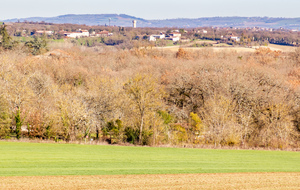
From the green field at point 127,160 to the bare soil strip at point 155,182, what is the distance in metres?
1.05

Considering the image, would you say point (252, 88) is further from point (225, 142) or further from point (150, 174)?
point (150, 174)

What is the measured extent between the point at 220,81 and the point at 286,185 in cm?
3417

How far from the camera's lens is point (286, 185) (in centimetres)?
2036

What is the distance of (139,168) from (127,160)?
300cm

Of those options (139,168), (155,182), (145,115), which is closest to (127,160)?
(139,168)

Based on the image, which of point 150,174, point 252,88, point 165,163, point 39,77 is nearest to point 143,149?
point 165,163

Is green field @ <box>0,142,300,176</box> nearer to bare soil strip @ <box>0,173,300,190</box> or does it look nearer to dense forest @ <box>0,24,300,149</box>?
bare soil strip @ <box>0,173,300,190</box>

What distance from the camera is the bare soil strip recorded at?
18422mm

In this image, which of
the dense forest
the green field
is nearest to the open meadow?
the green field

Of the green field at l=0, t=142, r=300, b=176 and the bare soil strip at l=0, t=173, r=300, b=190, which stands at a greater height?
the bare soil strip at l=0, t=173, r=300, b=190

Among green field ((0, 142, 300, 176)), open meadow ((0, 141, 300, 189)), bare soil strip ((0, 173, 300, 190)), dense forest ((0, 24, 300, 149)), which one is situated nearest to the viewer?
bare soil strip ((0, 173, 300, 190))

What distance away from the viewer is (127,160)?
25703 mm

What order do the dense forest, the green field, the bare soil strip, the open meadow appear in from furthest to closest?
1. the dense forest
2. the green field
3. the open meadow
4. the bare soil strip

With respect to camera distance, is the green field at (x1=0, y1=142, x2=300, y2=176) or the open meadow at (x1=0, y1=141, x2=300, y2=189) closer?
the open meadow at (x1=0, y1=141, x2=300, y2=189)
